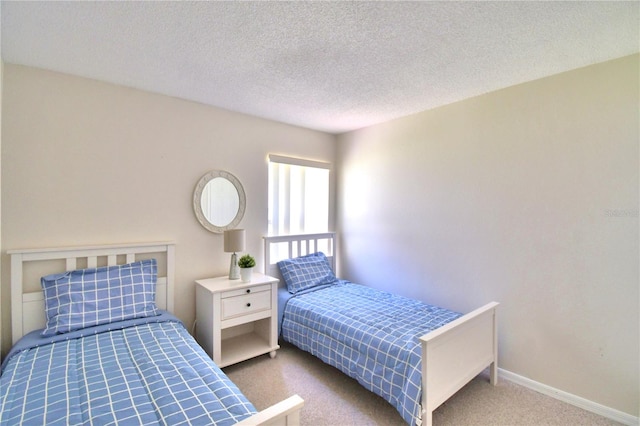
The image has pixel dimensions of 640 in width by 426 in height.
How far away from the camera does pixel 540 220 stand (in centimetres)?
231

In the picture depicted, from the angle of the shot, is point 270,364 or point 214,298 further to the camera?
point 270,364

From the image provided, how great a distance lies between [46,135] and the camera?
7.07 feet

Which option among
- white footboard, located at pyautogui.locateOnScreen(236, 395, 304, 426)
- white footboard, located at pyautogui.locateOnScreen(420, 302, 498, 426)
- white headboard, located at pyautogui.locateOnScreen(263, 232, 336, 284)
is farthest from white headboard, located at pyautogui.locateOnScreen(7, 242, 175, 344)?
white footboard, located at pyautogui.locateOnScreen(420, 302, 498, 426)

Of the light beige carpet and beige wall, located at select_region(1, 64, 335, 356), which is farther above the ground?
beige wall, located at select_region(1, 64, 335, 356)

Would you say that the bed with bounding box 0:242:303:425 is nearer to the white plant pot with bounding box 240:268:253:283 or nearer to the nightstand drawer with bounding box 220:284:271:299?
the nightstand drawer with bounding box 220:284:271:299

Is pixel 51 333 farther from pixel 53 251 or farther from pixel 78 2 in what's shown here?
pixel 78 2

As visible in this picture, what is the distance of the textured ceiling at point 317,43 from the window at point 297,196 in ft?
3.40

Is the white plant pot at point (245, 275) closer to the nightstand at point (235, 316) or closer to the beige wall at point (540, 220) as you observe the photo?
the nightstand at point (235, 316)

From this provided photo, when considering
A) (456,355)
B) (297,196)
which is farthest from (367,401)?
(297,196)

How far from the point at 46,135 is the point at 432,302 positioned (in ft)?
11.8

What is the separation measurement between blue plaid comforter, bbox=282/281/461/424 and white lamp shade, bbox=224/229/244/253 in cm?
78

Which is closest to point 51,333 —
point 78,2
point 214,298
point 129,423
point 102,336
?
point 102,336

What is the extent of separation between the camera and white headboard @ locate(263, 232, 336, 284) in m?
3.31

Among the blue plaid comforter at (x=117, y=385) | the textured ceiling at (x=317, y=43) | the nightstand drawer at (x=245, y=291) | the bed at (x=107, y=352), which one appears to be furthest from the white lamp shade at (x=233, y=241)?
the textured ceiling at (x=317, y=43)
